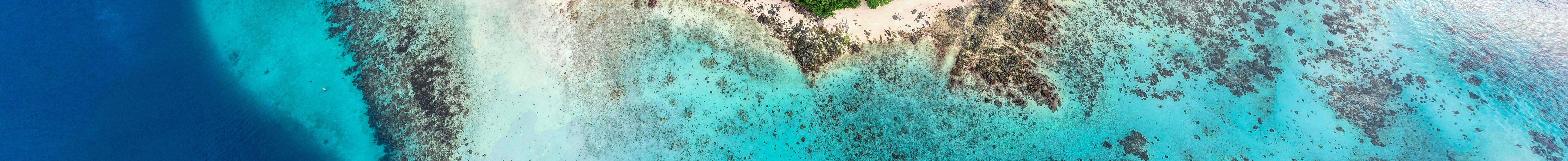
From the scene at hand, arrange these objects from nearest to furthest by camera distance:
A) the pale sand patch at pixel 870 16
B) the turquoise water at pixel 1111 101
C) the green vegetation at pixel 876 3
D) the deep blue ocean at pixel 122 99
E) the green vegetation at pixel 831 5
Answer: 1. the turquoise water at pixel 1111 101
2. the green vegetation at pixel 831 5
3. the green vegetation at pixel 876 3
4. the deep blue ocean at pixel 122 99
5. the pale sand patch at pixel 870 16

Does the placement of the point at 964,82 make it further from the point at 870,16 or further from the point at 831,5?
the point at 831,5

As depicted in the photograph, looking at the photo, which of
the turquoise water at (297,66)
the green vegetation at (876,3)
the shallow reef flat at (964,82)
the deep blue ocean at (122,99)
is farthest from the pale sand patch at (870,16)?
the deep blue ocean at (122,99)

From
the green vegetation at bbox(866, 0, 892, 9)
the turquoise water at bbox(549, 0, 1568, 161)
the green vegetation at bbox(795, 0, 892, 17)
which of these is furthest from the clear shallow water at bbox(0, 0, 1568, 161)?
the green vegetation at bbox(795, 0, 892, 17)

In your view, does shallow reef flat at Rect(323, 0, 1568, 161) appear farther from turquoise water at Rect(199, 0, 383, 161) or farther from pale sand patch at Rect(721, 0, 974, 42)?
turquoise water at Rect(199, 0, 383, 161)

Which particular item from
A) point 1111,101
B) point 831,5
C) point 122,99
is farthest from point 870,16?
point 122,99

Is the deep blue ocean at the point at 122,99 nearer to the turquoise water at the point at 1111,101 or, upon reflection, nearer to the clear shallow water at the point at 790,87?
the clear shallow water at the point at 790,87
